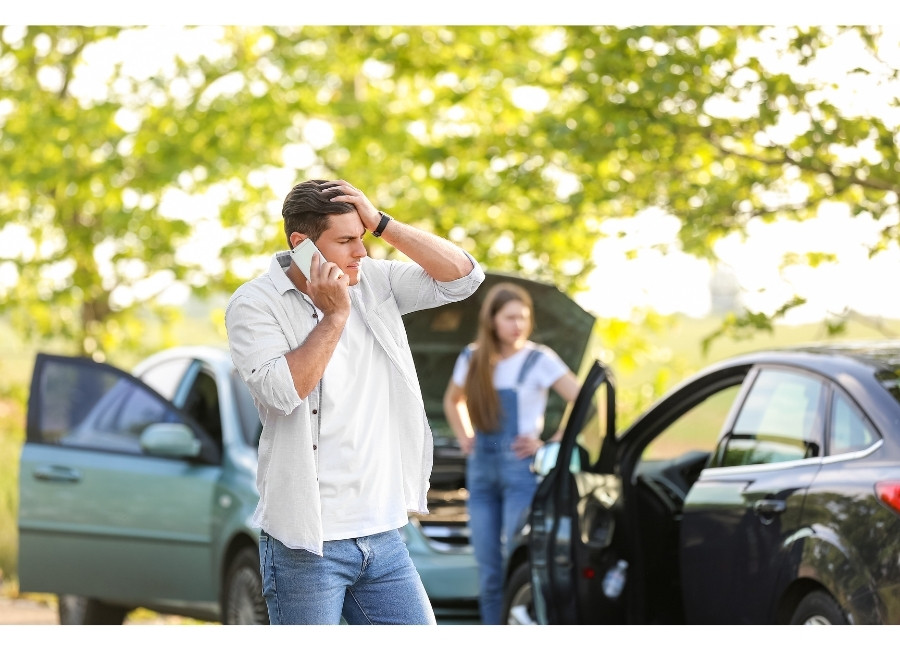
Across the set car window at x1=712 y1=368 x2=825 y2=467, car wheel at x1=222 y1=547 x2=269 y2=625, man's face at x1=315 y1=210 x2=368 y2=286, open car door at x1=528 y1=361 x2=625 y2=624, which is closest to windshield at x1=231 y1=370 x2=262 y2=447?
car wheel at x1=222 y1=547 x2=269 y2=625

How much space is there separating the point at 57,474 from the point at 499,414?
241cm

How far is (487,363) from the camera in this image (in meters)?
6.73

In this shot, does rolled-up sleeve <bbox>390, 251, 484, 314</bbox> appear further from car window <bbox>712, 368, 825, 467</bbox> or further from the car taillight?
car window <bbox>712, 368, 825, 467</bbox>

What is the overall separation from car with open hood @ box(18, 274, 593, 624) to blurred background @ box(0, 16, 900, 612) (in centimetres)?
206

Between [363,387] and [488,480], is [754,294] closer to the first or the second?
[488,480]

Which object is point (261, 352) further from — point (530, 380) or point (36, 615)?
point (36, 615)

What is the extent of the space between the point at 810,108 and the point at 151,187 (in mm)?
6676

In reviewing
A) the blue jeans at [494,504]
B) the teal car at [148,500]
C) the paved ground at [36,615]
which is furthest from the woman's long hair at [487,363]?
the paved ground at [36,615]

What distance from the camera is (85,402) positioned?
23.5 feet

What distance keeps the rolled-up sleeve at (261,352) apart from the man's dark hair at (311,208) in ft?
0.79

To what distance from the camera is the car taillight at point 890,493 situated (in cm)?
388

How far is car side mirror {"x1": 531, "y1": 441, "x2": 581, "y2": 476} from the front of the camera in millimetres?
5773
